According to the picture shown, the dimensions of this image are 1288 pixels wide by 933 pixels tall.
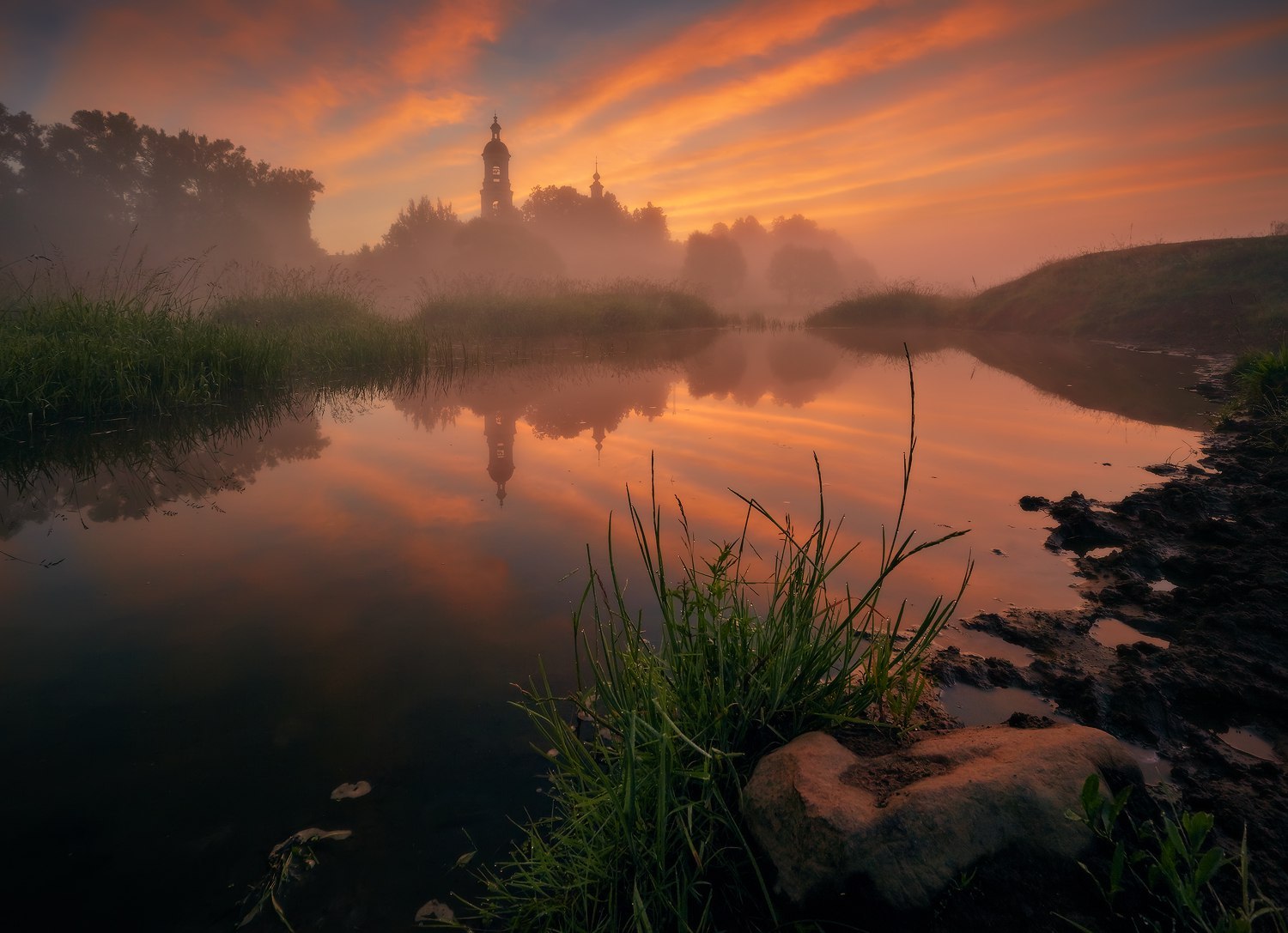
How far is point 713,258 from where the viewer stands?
67500mm

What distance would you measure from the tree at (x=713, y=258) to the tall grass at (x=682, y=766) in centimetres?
6765

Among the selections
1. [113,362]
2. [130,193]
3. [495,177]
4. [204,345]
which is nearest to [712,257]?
[495,177]

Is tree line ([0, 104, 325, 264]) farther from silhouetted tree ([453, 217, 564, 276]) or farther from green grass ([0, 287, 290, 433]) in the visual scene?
green grass ([0, 287, 290, 433])

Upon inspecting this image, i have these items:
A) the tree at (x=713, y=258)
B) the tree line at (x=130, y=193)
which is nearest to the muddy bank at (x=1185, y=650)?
the tree line at (x=130, y=193)

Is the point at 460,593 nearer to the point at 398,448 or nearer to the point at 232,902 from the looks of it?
the point at 232,902

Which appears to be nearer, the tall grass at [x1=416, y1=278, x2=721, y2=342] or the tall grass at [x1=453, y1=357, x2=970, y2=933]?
the tall grass at [x1=453, y1=357, x2=970, y2=933]

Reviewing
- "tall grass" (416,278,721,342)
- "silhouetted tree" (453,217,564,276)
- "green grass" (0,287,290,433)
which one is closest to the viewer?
"green grass" (0,287,290,433)

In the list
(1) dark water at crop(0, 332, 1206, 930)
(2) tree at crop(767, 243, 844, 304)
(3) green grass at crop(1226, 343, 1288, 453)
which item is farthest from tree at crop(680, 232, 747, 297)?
(1) dark water at crop(0, 332, 1206, 930)

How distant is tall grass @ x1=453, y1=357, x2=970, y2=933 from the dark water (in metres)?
0.35

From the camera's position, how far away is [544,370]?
1391 centimetres

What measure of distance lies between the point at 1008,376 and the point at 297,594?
14405 millimetres

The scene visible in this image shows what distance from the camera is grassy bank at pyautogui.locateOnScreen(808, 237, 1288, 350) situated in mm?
20047

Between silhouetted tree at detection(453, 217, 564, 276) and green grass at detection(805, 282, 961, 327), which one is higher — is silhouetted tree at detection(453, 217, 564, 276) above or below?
above

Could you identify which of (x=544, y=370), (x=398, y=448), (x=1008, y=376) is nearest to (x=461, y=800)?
(x=398, y=448)
